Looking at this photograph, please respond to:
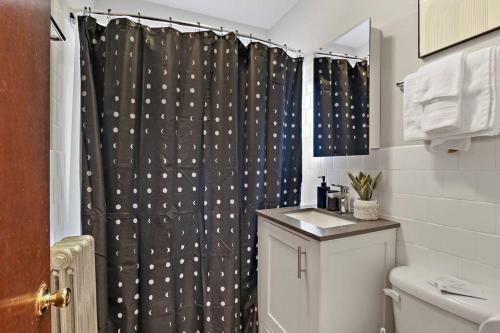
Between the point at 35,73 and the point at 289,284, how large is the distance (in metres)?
1.28

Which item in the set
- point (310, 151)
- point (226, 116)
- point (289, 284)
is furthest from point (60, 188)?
point (310, 151)

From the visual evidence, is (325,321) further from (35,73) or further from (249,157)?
(35,73)

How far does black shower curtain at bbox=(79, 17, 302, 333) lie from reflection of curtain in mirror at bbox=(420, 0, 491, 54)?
0.91 metres

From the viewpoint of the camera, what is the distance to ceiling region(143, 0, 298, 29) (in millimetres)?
1969

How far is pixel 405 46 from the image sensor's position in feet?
3.99

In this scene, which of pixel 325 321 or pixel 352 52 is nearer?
pixel 325 321

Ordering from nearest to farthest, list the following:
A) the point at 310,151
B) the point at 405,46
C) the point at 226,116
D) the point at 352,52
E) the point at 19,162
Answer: the point at 19,162 → the point at 405,46 → the point at 352,52 → the point at 226,116 → the point at 310,151

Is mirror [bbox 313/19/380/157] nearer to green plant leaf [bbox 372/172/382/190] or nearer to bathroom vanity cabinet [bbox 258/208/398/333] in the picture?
green plant leaf [bbox 372/172/382/190]

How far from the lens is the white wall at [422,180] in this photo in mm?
928

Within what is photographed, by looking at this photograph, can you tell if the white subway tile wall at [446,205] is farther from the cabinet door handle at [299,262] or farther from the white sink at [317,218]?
the cabinet door handle at [299,262]

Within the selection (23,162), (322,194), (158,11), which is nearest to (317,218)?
(322,194)

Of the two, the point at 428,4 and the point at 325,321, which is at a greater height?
the point at 428,4

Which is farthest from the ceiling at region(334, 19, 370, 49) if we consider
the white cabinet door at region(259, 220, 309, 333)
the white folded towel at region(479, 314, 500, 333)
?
the white folded towel at region(479, 314, 500, 333)

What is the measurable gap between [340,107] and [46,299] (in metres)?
1.60
